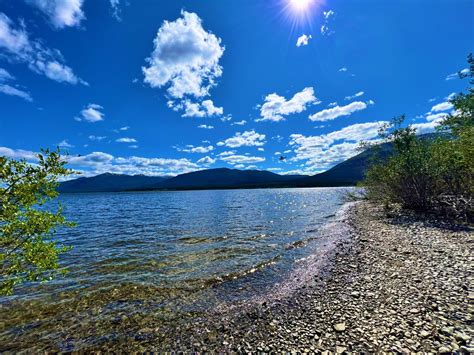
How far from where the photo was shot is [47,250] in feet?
21.2

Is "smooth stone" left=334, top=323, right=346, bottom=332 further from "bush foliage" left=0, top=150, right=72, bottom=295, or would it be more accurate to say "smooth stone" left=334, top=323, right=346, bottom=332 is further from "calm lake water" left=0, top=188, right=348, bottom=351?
"bush foliage" left=0, top=150, right=72, bottom=295

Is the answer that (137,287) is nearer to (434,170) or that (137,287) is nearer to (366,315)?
(366,315)

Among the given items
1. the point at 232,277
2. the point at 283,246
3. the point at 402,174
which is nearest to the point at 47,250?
the point at 232,277

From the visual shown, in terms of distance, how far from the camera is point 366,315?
7840 mm

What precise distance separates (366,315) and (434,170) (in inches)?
946

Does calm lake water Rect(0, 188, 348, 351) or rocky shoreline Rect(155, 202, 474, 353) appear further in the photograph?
calm lake water Rect(0, 188, 348, 351)

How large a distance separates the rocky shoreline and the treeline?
1191cm

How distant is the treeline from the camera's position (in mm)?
21444

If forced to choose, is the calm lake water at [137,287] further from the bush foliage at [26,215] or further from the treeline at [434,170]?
the treeline at [434,170]

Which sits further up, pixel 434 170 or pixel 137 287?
pixel 434 170

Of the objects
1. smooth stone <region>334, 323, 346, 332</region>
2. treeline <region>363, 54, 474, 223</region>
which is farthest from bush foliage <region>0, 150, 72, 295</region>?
treeline <region>363, 54, 474, 223</region>

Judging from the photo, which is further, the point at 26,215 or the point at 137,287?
the point at 137,287

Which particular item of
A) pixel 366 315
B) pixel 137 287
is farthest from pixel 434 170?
pixel 137 287

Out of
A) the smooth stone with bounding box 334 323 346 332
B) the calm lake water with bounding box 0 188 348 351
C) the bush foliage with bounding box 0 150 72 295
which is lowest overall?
the calm lake water with bounding box 0 188 348 351
